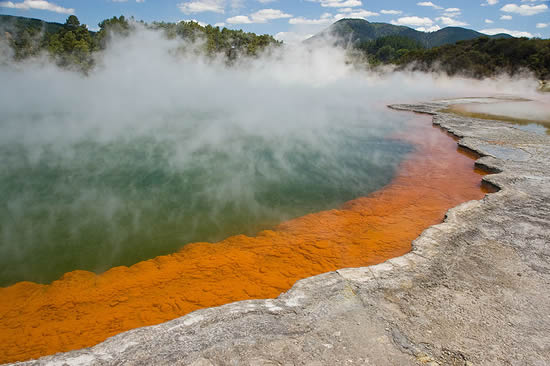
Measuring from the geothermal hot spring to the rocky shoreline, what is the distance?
57cm

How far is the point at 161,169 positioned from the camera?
20.0 ft

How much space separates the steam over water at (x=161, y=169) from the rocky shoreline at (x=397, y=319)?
179 cm

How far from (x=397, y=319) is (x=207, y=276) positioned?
5.88 feet

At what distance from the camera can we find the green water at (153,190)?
381 cm

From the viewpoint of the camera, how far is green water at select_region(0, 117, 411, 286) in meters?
3.81

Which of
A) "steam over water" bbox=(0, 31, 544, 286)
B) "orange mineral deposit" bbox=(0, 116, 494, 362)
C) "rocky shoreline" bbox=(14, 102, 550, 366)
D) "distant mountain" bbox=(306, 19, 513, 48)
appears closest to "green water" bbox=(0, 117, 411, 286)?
"steam over water" bbox=(0, 31, 544, 286)

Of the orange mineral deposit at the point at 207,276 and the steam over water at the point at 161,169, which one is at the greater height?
the steam over water at the point at 161,169

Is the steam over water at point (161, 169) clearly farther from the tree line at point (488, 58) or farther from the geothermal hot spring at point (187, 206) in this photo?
the tree line at point (488, 58)

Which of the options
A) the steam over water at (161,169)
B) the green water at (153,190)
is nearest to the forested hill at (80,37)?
the steam over water at (161,169)

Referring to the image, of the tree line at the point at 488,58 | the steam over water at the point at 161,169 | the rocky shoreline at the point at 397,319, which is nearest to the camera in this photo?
the rocky shoreline at the point at 397,319

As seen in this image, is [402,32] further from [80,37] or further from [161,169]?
[161,169]

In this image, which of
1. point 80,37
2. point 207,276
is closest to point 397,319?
point 207,276

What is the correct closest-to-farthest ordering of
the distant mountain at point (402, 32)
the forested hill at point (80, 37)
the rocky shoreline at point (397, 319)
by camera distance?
the rocky shoreline at point (397, 319) → the forested hill at point (80, 37) → the distant mountain at point (402, 32)

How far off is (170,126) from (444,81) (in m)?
23.9
